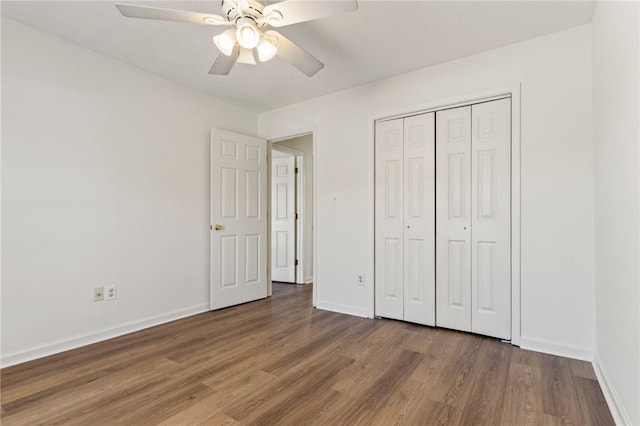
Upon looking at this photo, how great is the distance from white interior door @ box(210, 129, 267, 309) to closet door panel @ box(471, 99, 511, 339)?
8.23 ft

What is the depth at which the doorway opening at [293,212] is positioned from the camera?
5.12 meters

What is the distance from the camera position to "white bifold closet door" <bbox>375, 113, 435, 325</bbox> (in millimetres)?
3053

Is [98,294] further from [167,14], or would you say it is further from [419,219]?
[419,219]

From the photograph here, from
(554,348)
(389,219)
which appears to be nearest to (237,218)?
(389,219)

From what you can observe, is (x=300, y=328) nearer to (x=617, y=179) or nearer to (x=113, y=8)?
(x=617, y=179)

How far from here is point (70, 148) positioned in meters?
2.59

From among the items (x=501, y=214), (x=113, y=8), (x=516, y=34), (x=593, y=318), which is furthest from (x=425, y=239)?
(x=113, y=8)

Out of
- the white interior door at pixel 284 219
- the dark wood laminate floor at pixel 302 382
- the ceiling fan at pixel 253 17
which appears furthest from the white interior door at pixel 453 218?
the white interior door at pixel 284 219

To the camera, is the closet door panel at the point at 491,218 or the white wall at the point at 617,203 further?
the closet door panel at the point at 491,218

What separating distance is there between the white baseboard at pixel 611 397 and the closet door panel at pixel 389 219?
59.7 inches

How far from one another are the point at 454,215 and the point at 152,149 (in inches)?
117

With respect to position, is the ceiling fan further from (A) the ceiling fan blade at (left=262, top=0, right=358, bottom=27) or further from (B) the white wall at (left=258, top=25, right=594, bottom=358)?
(B) the white wall at (left=258, top=25, right=594, bottom=358)

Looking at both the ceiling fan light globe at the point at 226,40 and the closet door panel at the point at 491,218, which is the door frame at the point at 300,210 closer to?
the closet door panel at the point at 491,218

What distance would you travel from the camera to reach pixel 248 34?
176 cm
